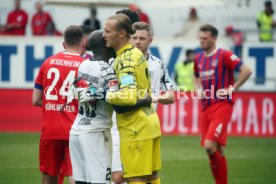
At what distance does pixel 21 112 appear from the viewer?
2170cm

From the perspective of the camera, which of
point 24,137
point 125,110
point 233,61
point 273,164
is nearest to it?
point 125,110

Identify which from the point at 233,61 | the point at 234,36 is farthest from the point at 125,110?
the point at 234,36

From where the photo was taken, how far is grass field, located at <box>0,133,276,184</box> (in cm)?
1426

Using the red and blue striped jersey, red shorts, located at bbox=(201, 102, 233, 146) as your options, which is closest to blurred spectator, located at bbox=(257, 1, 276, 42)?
the red and blue striped jersey

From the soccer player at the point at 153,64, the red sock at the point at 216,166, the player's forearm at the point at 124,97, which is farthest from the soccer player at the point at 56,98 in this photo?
the red sock at the point at 216,166

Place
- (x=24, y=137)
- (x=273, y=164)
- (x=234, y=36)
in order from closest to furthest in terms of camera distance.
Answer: (x=273, y=164) → (x=24, y=137) → (x=234, y=36)

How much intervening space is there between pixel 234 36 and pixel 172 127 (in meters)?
4.17

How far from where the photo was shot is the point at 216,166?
→ 13117 mm

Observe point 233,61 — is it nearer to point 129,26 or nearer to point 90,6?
point 129,26

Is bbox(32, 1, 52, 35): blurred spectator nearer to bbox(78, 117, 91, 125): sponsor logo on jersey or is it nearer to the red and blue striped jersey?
the red and blue striped jersey

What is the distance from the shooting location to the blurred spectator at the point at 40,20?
25359 millimetres

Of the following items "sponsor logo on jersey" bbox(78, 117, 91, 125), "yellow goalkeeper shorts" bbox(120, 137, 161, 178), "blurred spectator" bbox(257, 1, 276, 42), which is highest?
"blurred spectator" bbox(257, 1, 276, 42)

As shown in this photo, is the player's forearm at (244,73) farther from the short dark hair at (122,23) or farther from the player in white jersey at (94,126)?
the short dark hair at (122,23)

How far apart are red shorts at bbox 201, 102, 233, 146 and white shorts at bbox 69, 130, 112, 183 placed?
13.0 ft
